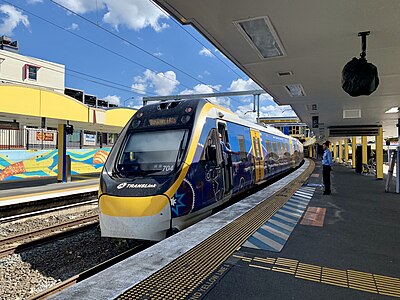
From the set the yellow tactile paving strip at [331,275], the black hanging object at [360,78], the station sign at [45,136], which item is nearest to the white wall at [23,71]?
the station sign at [45,136]

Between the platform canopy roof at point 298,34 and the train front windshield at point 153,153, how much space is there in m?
1.96

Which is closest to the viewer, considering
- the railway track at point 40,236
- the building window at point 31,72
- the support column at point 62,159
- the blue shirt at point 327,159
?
the railway track at point 40,236

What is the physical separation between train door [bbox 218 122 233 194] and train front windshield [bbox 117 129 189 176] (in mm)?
1527

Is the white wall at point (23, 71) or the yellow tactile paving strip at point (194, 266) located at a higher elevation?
the white wall at point (23, 71)

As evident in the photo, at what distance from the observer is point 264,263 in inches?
139

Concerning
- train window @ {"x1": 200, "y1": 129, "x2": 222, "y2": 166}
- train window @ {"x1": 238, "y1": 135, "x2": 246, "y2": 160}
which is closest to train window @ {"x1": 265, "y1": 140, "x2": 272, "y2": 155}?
train window @ {"x1": 238, "y1": 135, "x2": 246, "y2": 160}

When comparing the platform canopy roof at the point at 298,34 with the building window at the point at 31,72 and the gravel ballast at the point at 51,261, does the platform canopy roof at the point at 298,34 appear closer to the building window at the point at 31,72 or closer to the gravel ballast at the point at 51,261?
the gravel ballast at the point at 51,261

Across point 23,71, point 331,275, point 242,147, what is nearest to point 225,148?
point 242,147

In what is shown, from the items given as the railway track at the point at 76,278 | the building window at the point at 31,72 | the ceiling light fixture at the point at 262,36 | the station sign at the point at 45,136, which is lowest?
the railway track at the point at 76,278

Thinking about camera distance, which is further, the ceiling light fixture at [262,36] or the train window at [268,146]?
the train window at [268,146]

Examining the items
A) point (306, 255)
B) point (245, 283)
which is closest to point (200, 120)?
point (306, 255)

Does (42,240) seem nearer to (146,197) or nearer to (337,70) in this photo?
(146,197)

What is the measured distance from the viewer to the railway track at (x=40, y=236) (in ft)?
22.5

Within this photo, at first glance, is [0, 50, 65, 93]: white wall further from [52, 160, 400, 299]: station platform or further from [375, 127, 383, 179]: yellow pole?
[52, 160, 400, 299]: station platform
